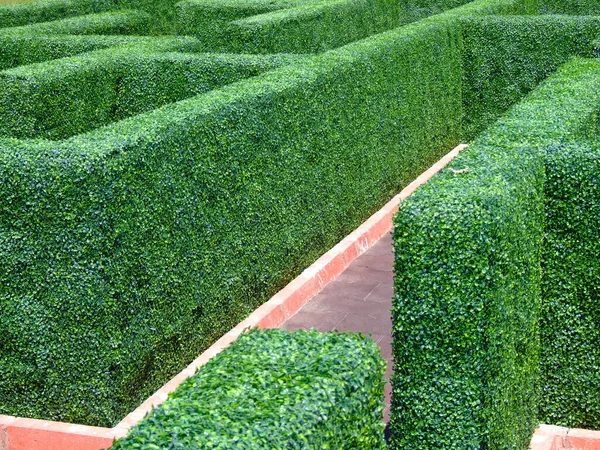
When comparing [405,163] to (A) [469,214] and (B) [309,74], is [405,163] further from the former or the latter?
(A) [469,214]

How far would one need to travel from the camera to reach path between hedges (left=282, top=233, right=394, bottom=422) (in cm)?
1079

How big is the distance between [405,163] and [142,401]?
7.49 metres

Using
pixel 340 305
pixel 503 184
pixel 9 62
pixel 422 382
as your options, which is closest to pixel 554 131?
pixel 503 184

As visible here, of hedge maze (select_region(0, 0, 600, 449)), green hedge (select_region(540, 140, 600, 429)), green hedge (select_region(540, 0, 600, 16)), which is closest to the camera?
hedge maze (select_region(0, 0, 600, 449))

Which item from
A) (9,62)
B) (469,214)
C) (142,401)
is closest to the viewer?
(469,214)

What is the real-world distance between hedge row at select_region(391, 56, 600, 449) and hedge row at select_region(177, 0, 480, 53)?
989 centimetres

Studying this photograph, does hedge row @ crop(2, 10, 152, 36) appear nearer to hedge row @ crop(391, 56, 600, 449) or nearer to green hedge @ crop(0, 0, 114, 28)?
green hedge @ crop(0, 0, 114, 28)

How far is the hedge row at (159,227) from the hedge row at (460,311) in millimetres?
3084

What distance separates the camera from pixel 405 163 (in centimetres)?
1550

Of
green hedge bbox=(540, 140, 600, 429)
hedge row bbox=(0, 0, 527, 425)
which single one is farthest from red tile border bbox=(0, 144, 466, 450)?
green hedge bbox=(540, 140, 600, 429)

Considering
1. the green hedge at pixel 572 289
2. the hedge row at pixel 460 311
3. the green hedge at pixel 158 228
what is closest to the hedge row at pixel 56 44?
the green hedge at pixel 158 228

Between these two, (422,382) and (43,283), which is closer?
(422,382)

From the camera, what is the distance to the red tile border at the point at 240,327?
28.9ft

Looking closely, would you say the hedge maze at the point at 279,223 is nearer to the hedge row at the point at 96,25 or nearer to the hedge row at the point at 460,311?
the hedge row at the point at 460,311
